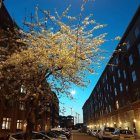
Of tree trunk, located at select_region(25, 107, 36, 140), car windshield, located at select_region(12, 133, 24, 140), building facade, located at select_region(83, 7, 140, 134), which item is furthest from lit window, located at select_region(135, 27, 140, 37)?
tree trunk, located at select_region(25, 107, 36, 140)

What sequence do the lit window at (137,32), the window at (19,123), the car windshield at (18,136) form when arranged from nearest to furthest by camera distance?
the car windshield at (18,136)
the window at (19,123)
the lit window at (137,32)

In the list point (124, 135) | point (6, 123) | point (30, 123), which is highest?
point (6, 123)

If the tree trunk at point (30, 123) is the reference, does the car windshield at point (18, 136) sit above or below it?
below

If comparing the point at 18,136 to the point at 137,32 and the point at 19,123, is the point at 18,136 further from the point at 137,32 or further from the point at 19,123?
the point at 137,32

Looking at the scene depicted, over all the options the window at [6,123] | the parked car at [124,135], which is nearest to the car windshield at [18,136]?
the parked car at [124,135]

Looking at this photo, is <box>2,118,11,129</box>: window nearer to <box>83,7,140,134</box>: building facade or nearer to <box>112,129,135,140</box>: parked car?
<box>112,129,135,140</box>: parked car

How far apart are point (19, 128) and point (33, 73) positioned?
25.9 m

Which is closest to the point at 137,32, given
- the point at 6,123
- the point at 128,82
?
the point at 128,82

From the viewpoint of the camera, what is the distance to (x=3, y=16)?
29250 mm

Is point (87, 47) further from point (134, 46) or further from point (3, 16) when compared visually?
point (134, 46)

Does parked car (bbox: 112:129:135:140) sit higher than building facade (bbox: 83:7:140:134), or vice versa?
building facade (bbox: 83:7:140:134)

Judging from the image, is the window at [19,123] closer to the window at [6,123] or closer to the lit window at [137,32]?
the window at [6,123]

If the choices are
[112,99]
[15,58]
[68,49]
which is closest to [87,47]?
[68,49]

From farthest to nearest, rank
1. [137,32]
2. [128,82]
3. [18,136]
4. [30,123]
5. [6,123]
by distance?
[128,82] < [137,32] < [6,123] < [18,136] < [30,123]
